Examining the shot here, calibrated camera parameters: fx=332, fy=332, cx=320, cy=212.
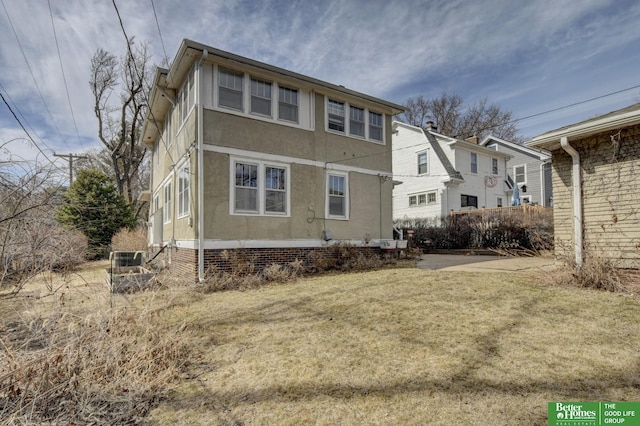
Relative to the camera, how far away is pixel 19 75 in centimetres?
967

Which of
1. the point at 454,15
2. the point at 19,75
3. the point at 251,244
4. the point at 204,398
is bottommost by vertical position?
the point at 204,398

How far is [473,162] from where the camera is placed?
22281mm

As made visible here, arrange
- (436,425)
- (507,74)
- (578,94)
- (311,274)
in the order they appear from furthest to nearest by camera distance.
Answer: (507,74) < (578,94) < (311,274) < (436,425)

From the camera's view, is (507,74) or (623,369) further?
(507,74)

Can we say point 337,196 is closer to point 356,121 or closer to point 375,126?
point 356,121

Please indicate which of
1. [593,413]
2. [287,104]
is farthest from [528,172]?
[593,413]

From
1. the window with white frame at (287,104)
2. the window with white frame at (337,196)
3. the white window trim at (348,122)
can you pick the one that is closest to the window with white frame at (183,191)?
the window with white frame at (287,104)

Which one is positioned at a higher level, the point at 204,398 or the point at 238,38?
the point at 238,38

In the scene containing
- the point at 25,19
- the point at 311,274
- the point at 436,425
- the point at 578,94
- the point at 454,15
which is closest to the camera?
the point at 436,425

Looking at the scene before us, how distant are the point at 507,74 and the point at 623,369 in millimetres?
18827

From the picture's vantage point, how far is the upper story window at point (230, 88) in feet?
29.8

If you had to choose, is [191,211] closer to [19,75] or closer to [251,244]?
[251,244]

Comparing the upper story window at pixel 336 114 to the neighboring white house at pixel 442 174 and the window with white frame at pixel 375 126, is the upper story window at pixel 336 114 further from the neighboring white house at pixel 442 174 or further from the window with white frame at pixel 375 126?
the neighboring white house at pixel 442 174

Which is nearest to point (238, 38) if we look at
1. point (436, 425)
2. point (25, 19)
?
point (25, 19)
